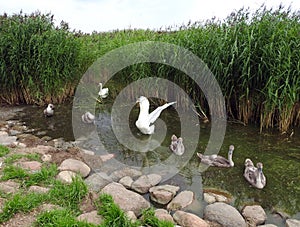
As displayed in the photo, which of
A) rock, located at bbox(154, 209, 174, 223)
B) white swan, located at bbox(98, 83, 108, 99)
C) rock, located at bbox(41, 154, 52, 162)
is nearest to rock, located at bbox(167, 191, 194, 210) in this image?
rock, located at bbox(154, 209, 174, 223)

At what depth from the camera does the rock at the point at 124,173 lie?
3414mm

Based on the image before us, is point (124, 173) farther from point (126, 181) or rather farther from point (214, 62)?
point (214, 62)

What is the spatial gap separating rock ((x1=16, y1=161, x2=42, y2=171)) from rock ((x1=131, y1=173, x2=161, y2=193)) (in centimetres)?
110

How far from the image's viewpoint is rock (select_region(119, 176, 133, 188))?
10.6 ft

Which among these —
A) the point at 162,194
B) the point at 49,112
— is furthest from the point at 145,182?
the point at 49,112

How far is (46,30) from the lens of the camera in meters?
6.63

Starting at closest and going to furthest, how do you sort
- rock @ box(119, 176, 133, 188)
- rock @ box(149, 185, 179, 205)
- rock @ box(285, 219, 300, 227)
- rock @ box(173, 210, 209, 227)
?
rock @ box(173, 210, 209, 227), rock @ box(285, 219, 300, 227), rock @ box(149, 185, 179, 205), rock @ box(119, 176, 133, 188)

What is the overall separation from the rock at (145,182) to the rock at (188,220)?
582 millimetres

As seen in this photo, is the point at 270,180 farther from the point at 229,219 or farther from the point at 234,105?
the point at 234,105

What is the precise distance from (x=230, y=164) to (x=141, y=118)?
1.68 meters

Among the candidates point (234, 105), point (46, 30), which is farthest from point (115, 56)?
point (234, 105)

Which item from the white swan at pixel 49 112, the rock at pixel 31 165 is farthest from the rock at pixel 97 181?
the white swan at pixel 49 112

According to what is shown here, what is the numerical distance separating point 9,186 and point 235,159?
2791 millimetres

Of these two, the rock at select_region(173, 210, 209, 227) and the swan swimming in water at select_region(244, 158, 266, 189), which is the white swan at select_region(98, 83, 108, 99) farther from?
the rock at select_region(173, 210, 209, 227)
